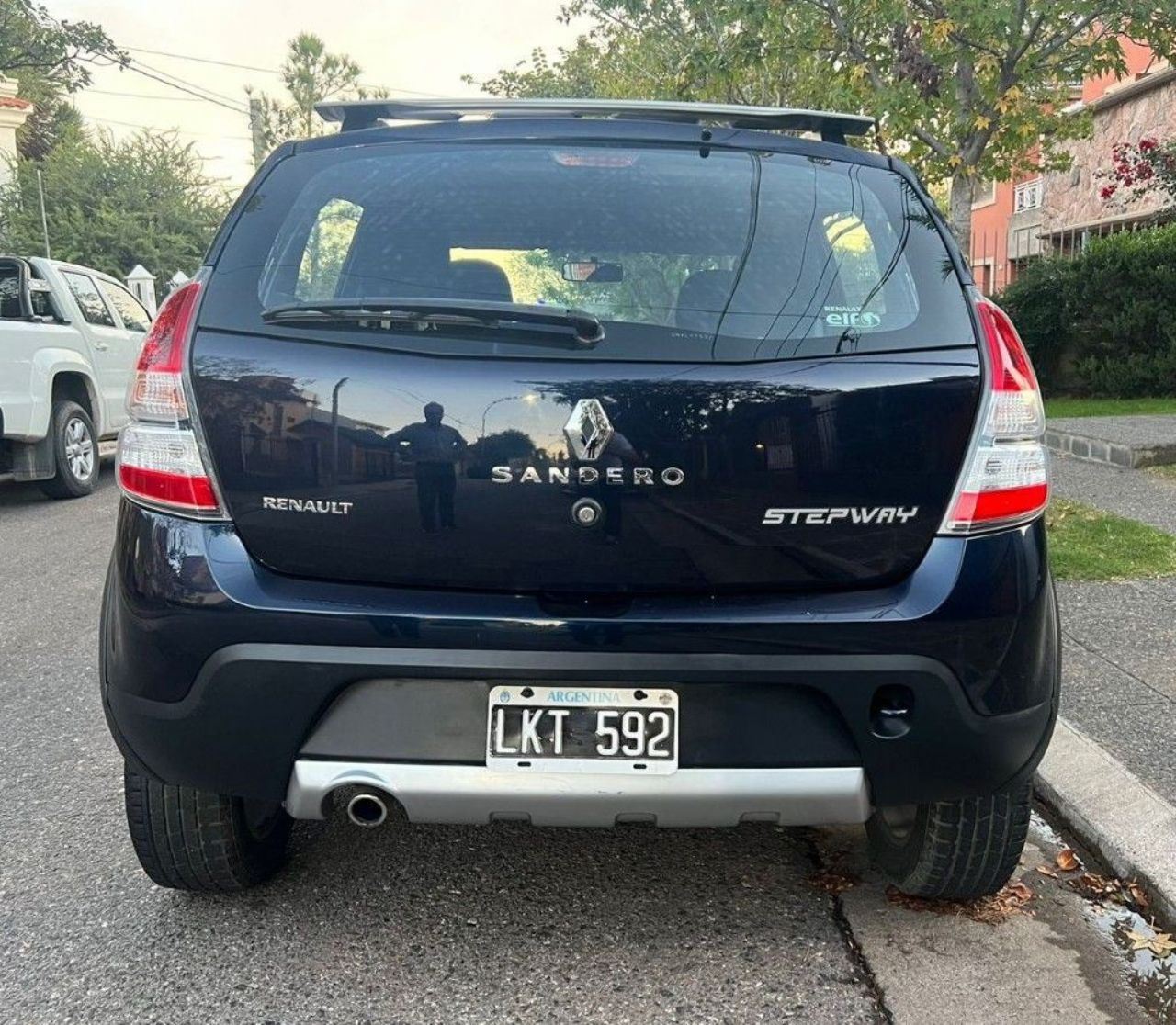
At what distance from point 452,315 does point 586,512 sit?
44cm

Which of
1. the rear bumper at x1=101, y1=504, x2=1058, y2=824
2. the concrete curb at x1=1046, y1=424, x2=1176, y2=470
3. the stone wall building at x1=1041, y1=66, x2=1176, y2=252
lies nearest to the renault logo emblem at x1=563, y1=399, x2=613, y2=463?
the rear bumper at x1=101, y1=504, x2=1058, y2=824

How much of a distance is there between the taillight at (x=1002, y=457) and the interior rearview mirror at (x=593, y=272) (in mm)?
708

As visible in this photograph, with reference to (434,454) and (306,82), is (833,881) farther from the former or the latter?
(306,82)

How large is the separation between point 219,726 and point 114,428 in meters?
7.99

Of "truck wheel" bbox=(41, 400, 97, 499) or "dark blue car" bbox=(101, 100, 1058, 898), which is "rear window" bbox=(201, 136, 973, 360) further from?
"truck wheel" bbox=(41, 400, 97, 499)

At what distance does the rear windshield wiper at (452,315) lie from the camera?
2027mm

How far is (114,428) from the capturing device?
9266mm

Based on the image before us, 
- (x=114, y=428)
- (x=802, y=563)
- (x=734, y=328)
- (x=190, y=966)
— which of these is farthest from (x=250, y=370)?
(x=114, y=428)

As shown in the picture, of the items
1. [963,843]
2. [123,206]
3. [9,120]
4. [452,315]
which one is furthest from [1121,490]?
[123,206]

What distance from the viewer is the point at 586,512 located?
78.2 inches

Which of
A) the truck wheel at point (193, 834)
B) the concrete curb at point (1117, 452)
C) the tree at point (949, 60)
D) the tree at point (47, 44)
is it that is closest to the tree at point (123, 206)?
the tree at point (47, 44)

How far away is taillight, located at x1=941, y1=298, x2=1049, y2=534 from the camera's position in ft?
6.71

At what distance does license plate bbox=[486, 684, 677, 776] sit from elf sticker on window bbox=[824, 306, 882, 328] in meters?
0.76

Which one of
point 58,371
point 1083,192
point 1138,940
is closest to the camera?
point 1138,940
